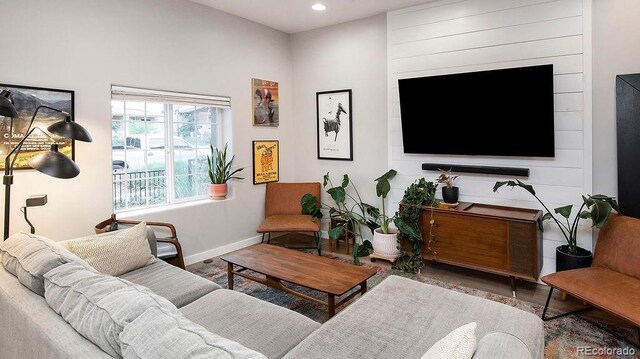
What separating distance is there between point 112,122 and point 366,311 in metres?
3.02

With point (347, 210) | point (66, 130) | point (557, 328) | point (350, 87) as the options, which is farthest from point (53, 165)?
point (557, 328)

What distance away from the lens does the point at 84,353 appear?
1129 millimetres

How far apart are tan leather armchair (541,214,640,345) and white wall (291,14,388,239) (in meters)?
2.23

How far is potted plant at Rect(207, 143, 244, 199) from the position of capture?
14.0 ft

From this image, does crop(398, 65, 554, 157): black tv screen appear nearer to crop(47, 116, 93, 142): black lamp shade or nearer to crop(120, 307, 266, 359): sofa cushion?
crop(47, 116, 93, 142): black lamp shade

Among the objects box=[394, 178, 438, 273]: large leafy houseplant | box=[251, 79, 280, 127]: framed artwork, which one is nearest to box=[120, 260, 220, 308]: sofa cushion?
box=[394, 178, 438, 273]: large leafy houseplant

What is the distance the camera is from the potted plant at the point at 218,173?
425 centimetres

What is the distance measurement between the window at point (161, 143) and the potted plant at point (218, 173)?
120mm

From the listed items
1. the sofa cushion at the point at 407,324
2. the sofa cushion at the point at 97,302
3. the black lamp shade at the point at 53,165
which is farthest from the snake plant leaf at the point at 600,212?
the black lamp shade at the point at 53,165

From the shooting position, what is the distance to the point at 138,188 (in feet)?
12.3

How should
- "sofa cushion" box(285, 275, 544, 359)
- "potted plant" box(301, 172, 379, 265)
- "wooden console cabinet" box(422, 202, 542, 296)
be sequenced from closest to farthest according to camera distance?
"sofa cushion" box(285, 275, 544, 359)
"wooden console cabinet" box(422, 202, 542, 296)
"potted plant" box(301, 172, 379, 265)

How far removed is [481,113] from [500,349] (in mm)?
2875

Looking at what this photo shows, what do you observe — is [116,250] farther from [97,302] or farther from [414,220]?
[414,220]

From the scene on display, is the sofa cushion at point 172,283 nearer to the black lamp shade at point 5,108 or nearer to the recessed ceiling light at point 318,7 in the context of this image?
the black lamp shade at point 5,108
